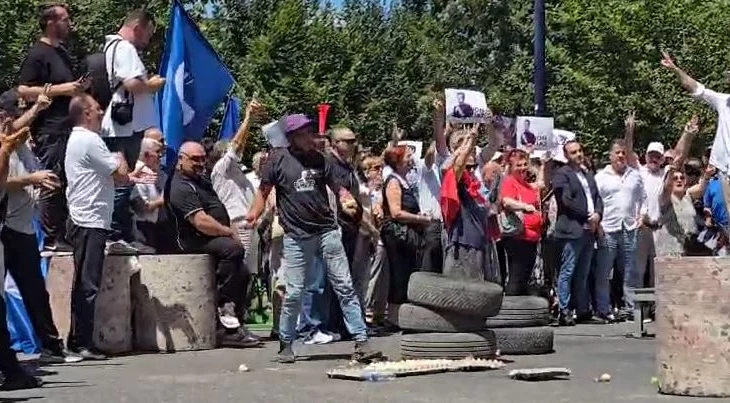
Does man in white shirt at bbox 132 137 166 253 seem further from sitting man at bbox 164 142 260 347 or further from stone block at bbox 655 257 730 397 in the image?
stone block at bbox 655 257 730 397

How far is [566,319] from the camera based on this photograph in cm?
1697

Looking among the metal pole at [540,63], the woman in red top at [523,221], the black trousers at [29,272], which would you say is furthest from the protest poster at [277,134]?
the metal pole at [540,63]

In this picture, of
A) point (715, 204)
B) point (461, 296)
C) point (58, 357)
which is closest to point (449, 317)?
point (461, 296)

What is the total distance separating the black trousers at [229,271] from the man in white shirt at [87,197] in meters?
1.43

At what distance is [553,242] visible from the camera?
57.4ft

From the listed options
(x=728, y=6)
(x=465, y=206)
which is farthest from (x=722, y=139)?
(x=728, y=6)

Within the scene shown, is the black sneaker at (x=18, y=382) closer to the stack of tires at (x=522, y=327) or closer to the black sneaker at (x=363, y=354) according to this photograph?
the black sneaker at (x=363, y=354)

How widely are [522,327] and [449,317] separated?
144 centimetres

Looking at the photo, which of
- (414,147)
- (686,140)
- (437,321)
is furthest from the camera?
(414,147)

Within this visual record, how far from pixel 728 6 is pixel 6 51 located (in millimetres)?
20484

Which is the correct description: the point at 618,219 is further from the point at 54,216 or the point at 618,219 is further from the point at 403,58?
the point at 403,58

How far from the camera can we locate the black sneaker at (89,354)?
12.3 meters

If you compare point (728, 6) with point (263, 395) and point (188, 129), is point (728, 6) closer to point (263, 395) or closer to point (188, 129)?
point (188, 129)

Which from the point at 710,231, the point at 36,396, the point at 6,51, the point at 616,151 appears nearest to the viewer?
the point at 36,396
